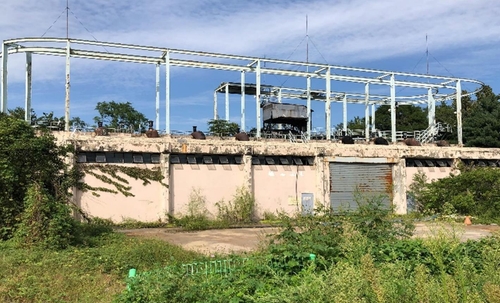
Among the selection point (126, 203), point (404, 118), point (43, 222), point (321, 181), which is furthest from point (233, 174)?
point (404, 118)

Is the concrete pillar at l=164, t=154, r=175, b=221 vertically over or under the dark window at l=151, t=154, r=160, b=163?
under

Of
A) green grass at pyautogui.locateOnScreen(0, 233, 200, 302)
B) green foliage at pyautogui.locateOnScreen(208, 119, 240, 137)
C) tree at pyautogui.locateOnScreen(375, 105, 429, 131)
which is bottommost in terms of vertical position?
green grass at pyautogui.locateOnScreen(0, 233, 200, 302)

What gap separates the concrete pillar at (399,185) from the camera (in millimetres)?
22312

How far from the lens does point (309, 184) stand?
21016 millimetres

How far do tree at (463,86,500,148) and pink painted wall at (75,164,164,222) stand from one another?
92.3ft

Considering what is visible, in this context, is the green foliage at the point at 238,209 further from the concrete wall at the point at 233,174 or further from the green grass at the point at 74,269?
the green grass at the point at 74,269

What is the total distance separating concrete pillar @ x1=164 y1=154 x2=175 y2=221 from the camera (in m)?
18.2

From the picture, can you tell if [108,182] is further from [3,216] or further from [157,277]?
[157,277]

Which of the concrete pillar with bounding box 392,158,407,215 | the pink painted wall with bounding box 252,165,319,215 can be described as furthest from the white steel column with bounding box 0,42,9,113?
the concrete pillar with bounding box 392,158,407,215

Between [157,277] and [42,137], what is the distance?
7681 millimetres

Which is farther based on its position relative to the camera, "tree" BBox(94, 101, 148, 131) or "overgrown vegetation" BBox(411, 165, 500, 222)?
"tree" BBox(94, 101, 148, 131)

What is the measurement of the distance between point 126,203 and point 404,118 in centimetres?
4335

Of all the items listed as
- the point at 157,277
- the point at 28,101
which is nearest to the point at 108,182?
the point at 28,101

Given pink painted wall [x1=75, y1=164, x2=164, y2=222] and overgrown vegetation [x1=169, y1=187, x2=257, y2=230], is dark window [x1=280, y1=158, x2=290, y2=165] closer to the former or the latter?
overgrown vegetation [x1=169, y1=187, x2=257, y2=230]
